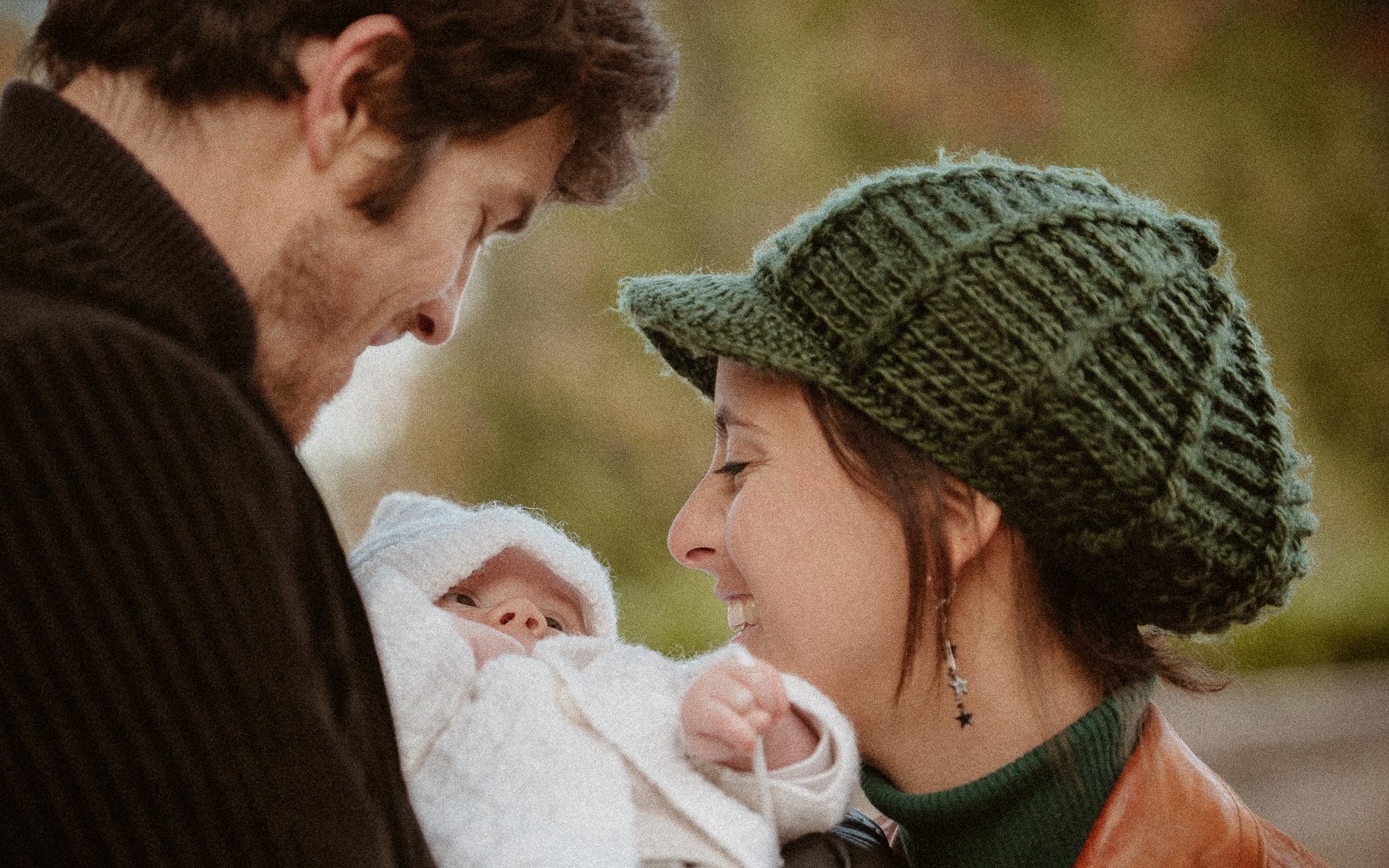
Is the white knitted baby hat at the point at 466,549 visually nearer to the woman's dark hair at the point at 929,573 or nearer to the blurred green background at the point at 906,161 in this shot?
the woman's dark hair at the point at 929,573

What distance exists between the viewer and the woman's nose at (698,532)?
1822 millimetres

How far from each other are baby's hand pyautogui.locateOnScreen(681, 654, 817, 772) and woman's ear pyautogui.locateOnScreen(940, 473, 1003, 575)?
0.37 meters

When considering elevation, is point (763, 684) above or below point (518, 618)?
above

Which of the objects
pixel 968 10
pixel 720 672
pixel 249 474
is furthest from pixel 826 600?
pixel 968 10

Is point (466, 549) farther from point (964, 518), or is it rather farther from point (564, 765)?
point (964, 518)

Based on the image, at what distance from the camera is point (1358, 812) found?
5.21m

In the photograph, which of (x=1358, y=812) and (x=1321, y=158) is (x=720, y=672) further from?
(x=1321, y=158)

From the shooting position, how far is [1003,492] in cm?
163

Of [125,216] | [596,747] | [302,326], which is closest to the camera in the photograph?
[125,216]

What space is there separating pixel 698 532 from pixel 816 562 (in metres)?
0.21

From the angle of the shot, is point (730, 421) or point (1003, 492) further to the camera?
point (730, 421)

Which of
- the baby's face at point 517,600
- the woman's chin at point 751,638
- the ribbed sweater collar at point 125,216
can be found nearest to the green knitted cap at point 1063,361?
the woman's chin at point 751,638

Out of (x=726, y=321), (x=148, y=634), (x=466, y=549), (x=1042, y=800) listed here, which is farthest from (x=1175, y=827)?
(x=148, y=634)

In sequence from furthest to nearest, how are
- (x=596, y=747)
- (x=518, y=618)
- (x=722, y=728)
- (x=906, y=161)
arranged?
(x=906, y=161) < (x=518, y=618) < (x=596, y=747) < (x=722, y=728)
